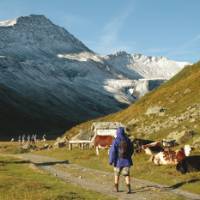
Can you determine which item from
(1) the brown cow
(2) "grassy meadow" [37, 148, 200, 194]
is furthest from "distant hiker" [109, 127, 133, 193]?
(1) the brown cow

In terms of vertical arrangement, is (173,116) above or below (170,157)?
above

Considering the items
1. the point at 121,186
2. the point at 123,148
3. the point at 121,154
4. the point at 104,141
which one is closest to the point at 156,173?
the point at 121,186

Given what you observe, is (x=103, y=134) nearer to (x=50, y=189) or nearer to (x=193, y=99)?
(x=193, y=99)

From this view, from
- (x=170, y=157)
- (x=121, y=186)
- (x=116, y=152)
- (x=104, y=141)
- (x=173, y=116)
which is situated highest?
(x=173, y=116)

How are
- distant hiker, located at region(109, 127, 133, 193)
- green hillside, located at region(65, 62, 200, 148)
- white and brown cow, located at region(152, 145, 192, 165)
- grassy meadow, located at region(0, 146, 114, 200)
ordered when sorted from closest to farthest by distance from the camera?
grassy meadow, located at region(0, 146, 114, 200) → distant hiker, located at region(109, 127, 133, 193) → white and brown cow, located at region(152, 145, 192, 165) → green hillside, located at region(65, 62, 200, 148)

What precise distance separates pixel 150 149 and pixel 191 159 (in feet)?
39.1

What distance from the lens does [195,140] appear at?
47.6 meters

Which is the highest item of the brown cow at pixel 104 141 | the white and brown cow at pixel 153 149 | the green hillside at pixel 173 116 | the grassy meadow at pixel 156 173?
the green hillside at pixel 173 116

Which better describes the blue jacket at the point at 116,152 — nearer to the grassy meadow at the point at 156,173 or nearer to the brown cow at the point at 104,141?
the grassy meadow at the point at 156,173

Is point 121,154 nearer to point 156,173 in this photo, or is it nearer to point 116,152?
point 116,152

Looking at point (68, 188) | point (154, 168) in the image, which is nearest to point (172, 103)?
point (154, 168)

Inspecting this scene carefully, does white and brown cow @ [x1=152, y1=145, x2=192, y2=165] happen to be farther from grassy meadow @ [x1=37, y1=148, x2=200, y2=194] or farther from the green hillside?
the green hillside

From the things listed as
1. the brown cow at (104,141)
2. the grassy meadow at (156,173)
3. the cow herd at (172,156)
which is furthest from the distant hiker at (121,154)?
the brown cow at (104,141)

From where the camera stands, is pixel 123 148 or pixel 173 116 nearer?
pixel 123 148
